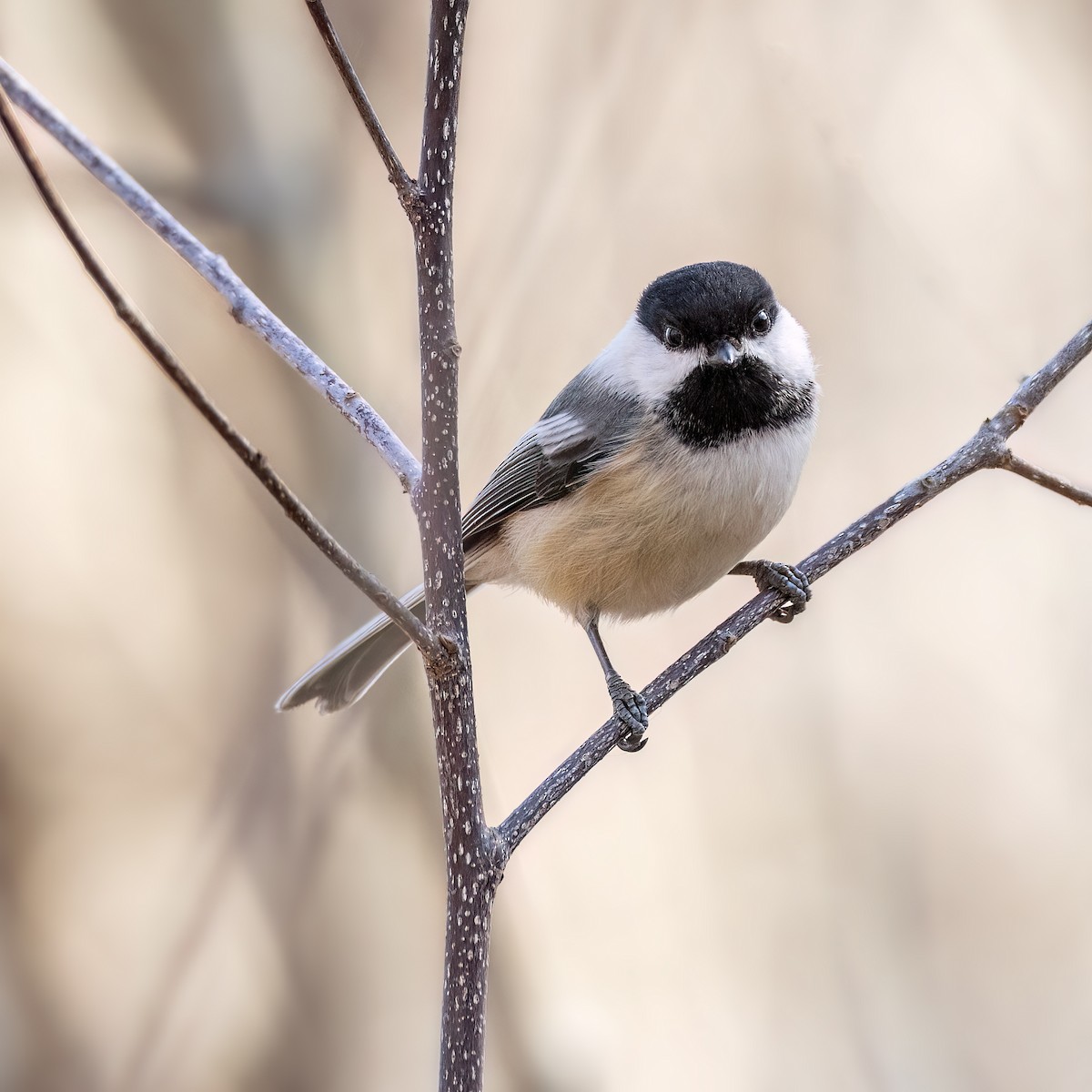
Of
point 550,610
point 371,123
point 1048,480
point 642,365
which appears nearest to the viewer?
point 371,123

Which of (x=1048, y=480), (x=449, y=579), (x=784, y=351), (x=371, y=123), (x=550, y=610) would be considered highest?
(x=371, y=123)

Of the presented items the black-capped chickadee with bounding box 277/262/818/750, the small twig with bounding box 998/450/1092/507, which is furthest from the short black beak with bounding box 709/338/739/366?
the small twig with bounding box 998/450/1092/507

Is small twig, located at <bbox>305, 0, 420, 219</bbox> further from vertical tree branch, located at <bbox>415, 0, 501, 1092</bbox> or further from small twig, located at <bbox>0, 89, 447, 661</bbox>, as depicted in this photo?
small twig, located at <bbox>0, 89, 447, 661</bbox>

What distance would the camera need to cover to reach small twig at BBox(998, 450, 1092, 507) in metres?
1.48

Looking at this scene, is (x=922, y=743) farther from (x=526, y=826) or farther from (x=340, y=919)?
(x=526, y=826)

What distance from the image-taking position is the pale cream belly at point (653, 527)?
201cm

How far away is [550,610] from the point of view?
3.29 meters

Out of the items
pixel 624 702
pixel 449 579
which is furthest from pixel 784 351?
pixel 449 579

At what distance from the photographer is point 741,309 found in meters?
2.05

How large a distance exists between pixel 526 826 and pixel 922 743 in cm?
222

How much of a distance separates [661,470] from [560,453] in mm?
290

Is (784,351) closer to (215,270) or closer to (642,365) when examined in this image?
(642,365)

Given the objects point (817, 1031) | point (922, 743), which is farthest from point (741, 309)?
point (817, 1031)

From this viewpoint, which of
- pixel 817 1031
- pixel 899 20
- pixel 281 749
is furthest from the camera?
pixel 899 20
